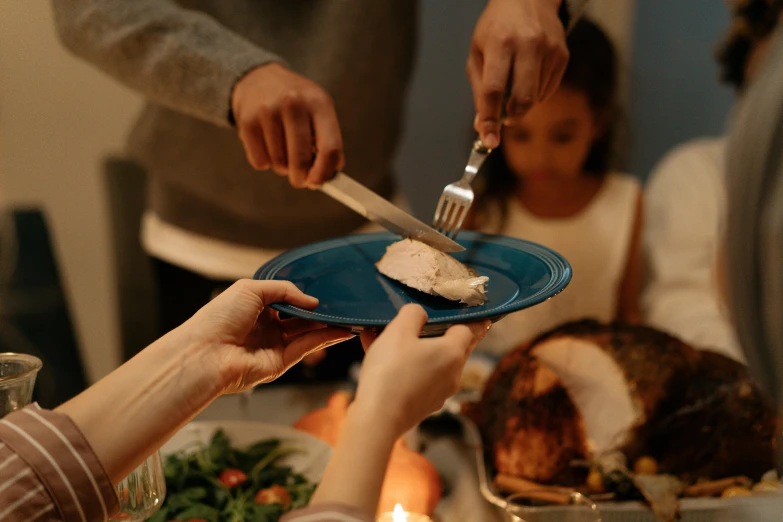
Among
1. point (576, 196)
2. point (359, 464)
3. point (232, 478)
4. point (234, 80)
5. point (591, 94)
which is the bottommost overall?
point (232, 478)

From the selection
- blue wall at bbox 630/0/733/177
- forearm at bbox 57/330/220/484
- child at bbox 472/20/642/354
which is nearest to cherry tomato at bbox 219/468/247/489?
forearm at bbox 57/330/220/484

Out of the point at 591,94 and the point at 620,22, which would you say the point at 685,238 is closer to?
the point at 591,94

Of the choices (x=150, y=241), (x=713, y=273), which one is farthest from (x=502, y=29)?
(x=713, y=273)

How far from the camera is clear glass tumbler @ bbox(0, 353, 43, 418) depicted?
61 centimetres

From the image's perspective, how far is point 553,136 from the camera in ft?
4.81

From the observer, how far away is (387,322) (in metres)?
0.56

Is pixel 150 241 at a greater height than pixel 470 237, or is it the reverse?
pixel 470 237

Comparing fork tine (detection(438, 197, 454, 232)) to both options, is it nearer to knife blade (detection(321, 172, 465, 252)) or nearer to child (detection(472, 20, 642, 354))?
knife blade (detection(321, 172, 465, 252))

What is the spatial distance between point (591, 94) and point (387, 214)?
3.04 feet

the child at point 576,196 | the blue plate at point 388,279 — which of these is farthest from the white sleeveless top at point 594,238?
the blue plate at point 388,279

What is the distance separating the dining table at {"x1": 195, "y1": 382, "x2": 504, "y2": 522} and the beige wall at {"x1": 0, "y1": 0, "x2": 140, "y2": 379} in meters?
0.67

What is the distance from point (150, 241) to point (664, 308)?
1223 millimetres

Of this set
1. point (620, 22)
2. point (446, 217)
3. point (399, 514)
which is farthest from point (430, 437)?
point (620, 22)

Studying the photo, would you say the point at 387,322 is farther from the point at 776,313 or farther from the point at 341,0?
the point at 341,0
